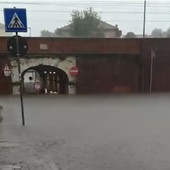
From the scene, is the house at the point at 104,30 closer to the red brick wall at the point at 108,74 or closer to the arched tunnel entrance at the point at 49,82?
the arched tunnel entrance at the point at 49,82

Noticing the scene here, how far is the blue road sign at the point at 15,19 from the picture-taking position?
42.8ft

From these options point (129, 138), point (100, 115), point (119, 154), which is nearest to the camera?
point (119, 154)

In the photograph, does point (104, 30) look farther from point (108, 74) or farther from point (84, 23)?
point (108, 74)

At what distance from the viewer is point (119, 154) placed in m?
9.04

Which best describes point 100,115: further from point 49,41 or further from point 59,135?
point 49,41

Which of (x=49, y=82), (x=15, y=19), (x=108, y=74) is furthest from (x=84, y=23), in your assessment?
(x=15, y=19)

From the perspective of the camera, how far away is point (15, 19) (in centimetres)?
1308

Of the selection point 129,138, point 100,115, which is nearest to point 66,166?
point 129,138

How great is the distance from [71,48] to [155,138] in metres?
26.2

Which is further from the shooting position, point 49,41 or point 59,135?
point 49,41

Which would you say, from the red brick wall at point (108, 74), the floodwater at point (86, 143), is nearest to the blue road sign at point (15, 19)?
the floodwater at point (86, 143)

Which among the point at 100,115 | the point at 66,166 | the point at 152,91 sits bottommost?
the point at 152,91

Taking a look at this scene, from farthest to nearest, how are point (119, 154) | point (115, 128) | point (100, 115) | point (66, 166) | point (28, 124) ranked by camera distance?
point (100, 115)
point (28, 124)
point (115, 128)
point (119, 154)
point (66, 166)

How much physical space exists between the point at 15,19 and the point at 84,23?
6171 centimetres
